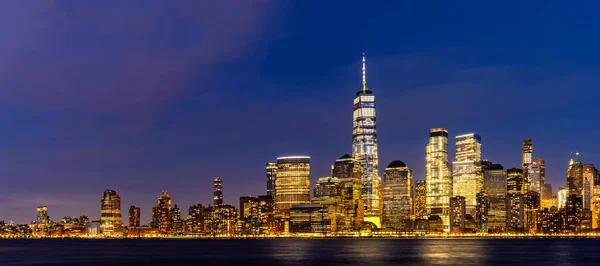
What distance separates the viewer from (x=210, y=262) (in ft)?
526

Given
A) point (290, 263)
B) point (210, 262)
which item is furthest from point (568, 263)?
point (210, 262)

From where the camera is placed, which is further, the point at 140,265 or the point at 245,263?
the point at 245,263

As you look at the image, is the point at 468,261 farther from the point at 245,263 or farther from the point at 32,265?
the point at 32,265

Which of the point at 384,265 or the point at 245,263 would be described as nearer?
the point at 384,265

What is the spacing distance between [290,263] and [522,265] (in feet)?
152

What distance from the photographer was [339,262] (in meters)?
157

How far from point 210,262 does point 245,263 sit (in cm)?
767

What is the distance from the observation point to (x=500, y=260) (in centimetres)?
16675

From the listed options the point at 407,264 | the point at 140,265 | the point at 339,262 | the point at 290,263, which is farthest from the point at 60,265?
the point at 407,264

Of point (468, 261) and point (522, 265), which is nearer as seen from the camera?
point (522, 265)

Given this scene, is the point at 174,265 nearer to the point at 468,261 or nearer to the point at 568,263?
the point at 468,261

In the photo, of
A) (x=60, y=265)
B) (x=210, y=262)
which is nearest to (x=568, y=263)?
(x=210, y=262)

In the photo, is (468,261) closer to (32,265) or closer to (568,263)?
(568,263)

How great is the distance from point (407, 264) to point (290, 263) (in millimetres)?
24139
